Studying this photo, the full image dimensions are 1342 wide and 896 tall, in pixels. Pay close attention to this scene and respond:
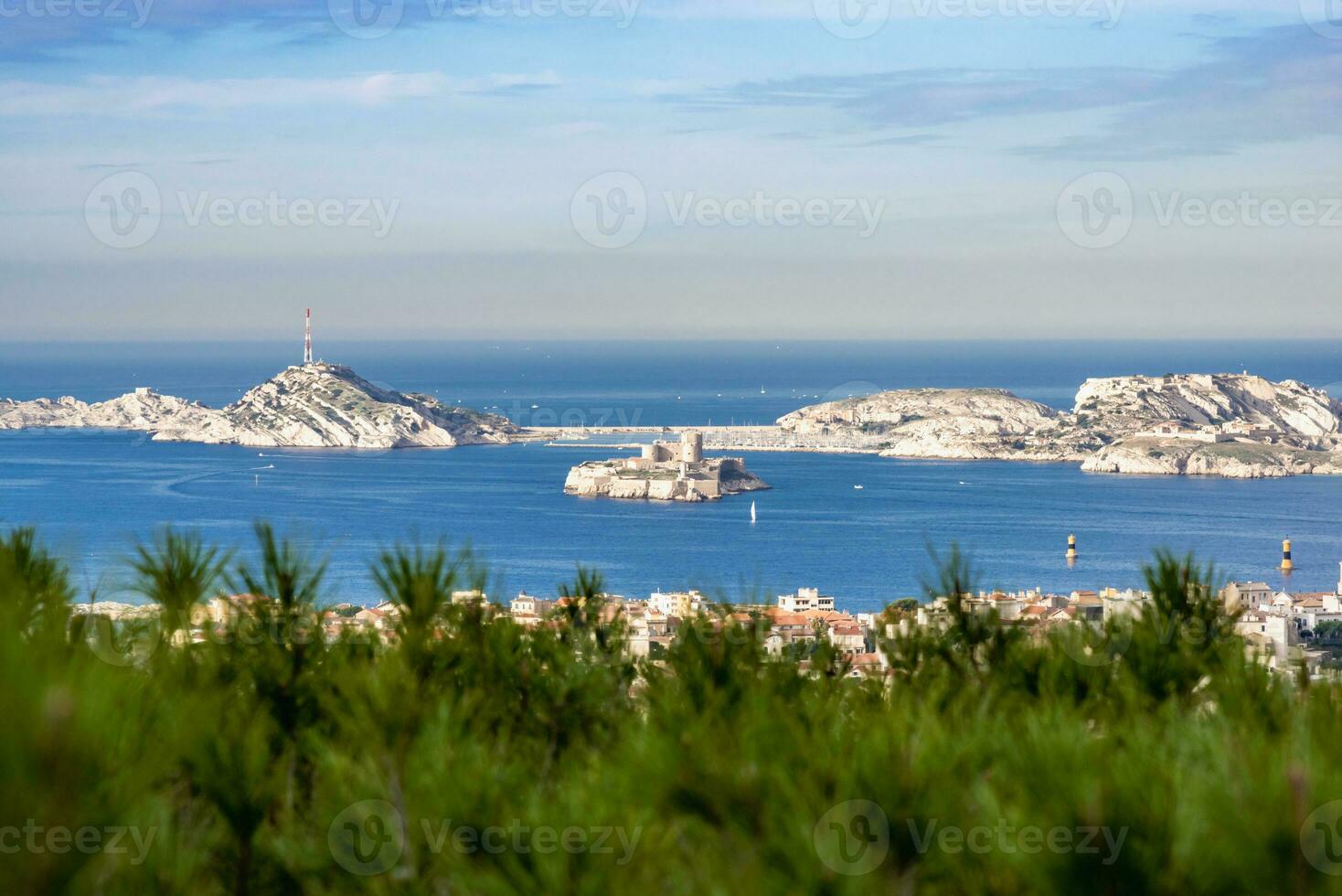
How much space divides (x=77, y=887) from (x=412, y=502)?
37057 mm

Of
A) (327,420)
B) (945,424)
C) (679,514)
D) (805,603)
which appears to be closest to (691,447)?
(679,514)

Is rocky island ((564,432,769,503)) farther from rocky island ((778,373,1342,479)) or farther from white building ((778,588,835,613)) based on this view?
white building ((778,588,835,613))

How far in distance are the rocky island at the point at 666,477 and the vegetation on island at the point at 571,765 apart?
37.2m

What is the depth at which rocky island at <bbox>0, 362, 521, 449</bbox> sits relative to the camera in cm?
5750

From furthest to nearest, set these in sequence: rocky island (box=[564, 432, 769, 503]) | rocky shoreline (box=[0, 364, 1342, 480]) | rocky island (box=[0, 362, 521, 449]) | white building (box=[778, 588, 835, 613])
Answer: rocky island (box=[0, 362, 521, 449])
rocky shoreline (box=[0, 364, 1342, 480])
rocky island (box=[564, 432, 769, 503])
white building (box=[778, 588, 835, 613])

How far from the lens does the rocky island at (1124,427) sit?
47.3m

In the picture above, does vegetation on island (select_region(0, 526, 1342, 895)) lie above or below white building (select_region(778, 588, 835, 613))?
above

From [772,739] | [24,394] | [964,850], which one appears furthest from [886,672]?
[24,394]

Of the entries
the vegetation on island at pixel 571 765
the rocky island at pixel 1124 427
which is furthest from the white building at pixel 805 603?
the rocky island at pixel 1124 427

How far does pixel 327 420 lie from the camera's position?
58344mm

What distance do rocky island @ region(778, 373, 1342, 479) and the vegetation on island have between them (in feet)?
151

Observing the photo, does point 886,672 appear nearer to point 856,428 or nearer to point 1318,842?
point 1318,842

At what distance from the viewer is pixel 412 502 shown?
38.0 meters

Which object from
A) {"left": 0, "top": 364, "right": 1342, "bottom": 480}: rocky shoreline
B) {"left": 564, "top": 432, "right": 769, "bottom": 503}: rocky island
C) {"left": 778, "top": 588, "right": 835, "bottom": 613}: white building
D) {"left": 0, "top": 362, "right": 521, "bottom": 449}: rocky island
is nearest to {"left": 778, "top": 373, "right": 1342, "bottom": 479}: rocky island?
{"left": 0, "top": 364, "right": 1342, "bottom": 480}: rocky shoreline
